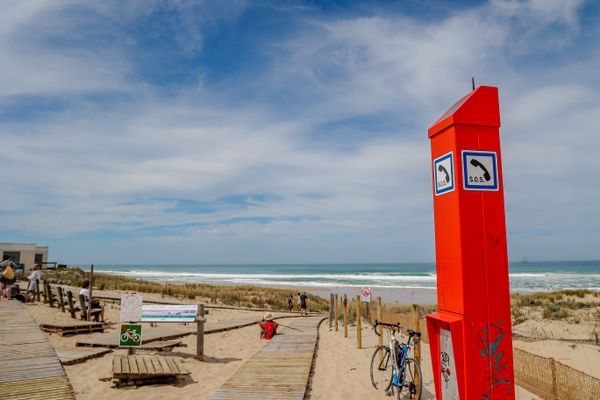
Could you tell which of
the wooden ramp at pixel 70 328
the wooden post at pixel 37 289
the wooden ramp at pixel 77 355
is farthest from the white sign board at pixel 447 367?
the wooden post at pixel 37 289

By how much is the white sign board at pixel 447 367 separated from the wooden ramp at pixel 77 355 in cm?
795

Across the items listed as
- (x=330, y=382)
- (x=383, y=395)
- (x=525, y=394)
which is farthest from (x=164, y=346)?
(x=525, y=394)

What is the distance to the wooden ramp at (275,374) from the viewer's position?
641 centimetres

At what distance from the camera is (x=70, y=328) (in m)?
11.4

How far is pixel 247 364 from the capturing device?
8.38 meters

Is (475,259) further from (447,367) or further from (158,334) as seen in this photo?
(158,334)

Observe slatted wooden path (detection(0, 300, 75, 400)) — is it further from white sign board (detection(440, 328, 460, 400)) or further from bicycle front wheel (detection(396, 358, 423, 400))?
bicycle front wheel (detection(396, 358, 423, 400))

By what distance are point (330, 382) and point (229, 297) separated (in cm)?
1945

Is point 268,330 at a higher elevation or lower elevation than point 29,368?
lower

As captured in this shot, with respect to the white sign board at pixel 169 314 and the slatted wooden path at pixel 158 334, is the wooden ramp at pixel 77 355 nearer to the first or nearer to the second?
the slatted wooden path at pixel 158 334

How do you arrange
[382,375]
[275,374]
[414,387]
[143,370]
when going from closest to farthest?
1. [414,387]
2. [143,370]
3. [275,374]
4. [382,375]

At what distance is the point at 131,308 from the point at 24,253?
50321mm

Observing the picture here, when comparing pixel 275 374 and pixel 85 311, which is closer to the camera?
pixel 275 374

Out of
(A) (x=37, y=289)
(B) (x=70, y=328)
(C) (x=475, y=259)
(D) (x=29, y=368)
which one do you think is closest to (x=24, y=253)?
(A) (x=37, y=289)
